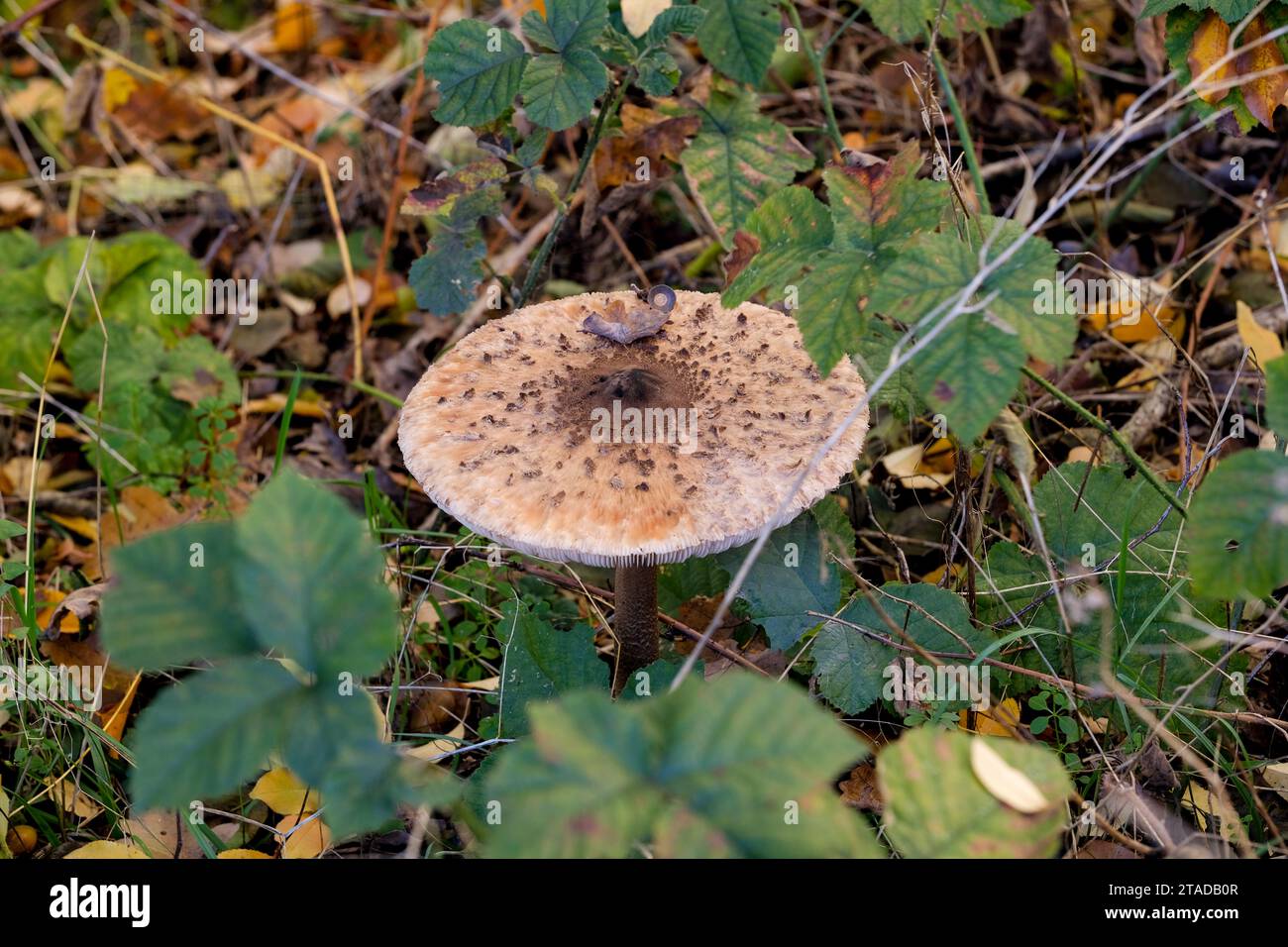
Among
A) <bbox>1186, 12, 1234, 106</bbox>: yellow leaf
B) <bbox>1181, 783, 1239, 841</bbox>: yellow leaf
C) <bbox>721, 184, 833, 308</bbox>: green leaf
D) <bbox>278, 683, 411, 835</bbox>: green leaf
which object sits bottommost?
<bbox>1181, 783, 1239, 841</bbox>: yellow leaf

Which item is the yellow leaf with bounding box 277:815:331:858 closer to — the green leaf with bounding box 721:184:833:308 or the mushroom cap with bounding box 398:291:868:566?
the mushroom cap with bounding box 398:291:868:566

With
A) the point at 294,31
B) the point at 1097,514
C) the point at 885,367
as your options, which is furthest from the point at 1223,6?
the point at 294,31

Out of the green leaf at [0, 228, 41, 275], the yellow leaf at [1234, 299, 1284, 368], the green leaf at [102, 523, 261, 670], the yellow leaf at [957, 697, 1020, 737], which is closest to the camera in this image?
the green leaf at [102, 523, 261, 670]

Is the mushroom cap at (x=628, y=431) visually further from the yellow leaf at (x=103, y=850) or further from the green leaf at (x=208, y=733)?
the yellow leaf at (x=103, y=850)

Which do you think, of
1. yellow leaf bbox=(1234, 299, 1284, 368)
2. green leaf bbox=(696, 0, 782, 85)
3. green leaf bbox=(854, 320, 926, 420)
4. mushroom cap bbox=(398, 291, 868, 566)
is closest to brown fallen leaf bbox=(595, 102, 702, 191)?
green leaf bbox=(696, 0, 782, 85)

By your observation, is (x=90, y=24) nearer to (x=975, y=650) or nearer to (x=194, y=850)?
(x=194, y=850)
